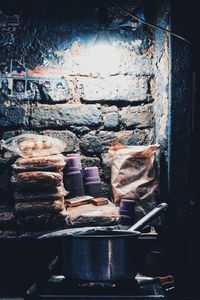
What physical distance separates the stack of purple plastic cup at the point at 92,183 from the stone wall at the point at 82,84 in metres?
0.40

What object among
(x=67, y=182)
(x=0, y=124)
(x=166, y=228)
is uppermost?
(x=0, y=124)

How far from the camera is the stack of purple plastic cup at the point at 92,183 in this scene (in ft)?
10.4

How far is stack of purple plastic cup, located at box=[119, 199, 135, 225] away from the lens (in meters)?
2.88

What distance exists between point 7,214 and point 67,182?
605mm

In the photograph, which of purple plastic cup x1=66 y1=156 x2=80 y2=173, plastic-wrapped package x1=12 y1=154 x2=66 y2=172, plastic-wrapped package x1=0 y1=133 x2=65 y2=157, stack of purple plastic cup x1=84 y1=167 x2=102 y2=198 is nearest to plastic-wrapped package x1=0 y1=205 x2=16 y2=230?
plastic-wrapped package x1=12 y1=154 x2=66 y2=172

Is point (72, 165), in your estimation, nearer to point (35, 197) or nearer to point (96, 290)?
point (35, 197)

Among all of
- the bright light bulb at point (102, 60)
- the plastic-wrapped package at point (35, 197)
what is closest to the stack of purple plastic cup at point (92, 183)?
the plastic-wrapped package at point (35, 197)

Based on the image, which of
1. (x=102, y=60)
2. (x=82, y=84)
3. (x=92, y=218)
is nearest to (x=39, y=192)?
(x=92, y=218)

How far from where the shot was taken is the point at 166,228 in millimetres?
3010

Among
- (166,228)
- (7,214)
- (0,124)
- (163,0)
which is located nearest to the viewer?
(7,214)

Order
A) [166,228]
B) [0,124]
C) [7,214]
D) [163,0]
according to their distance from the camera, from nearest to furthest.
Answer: [7,214], [166,228], [163,0], [0,124]

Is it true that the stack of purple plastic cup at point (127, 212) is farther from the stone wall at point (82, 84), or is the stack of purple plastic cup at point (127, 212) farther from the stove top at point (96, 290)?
the stone wall at point (82, 84)

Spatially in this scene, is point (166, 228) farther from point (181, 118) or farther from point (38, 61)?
point (38, 61)

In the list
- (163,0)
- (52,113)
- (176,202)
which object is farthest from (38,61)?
(176,202)
